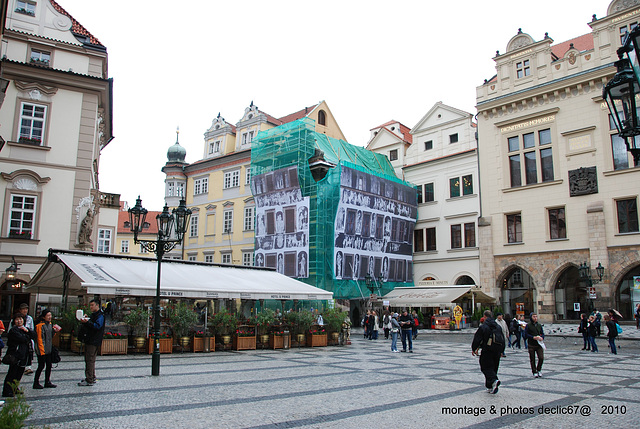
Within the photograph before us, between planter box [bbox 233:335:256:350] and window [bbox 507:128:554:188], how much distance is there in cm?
Result: 2262

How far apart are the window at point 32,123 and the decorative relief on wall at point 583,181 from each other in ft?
97.4

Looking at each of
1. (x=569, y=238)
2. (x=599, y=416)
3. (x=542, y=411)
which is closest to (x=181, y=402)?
(x=542, y=411)

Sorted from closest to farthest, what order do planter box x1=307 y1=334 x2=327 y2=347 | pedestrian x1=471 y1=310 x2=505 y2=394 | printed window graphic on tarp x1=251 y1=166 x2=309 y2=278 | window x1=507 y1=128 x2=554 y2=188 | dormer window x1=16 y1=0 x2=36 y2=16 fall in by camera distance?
pedestrian x1=471 y1=310 x2=505 y2=394, planter box x1=307 y1=334 x2=327 y2=347, dormer window x1=16 y1=0 x2=36 y2=16, window x1=507 y1=128 x2=554 y2=188, printed window graphic on tarp x1=251 y1=166 x2=309 y2=278

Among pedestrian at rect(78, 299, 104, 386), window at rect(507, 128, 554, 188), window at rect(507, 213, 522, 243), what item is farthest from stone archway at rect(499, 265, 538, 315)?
pedestrian at rect(78, 299, 104, 386)

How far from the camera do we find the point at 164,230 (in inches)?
527

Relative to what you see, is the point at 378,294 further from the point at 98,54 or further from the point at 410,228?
the point at 98,54

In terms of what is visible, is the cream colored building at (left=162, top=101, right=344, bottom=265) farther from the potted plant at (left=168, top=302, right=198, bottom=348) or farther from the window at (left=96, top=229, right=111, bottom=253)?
the potted plant at (left=168, top=302, right=198, bottom=348)

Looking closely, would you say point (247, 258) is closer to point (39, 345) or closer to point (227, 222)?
point (227, 222)

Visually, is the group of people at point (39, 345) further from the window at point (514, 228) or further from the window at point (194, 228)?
the window at point (194, 228)

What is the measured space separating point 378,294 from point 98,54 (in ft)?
79.7

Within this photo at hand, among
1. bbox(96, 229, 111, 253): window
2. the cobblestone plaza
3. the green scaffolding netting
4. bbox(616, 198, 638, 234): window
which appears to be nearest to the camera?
the cobblestone plaza

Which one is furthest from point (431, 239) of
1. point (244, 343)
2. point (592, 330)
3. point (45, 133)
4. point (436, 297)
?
point (45, 133)

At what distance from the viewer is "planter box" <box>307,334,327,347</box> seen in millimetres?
21453

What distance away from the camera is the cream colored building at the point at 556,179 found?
2936cm
